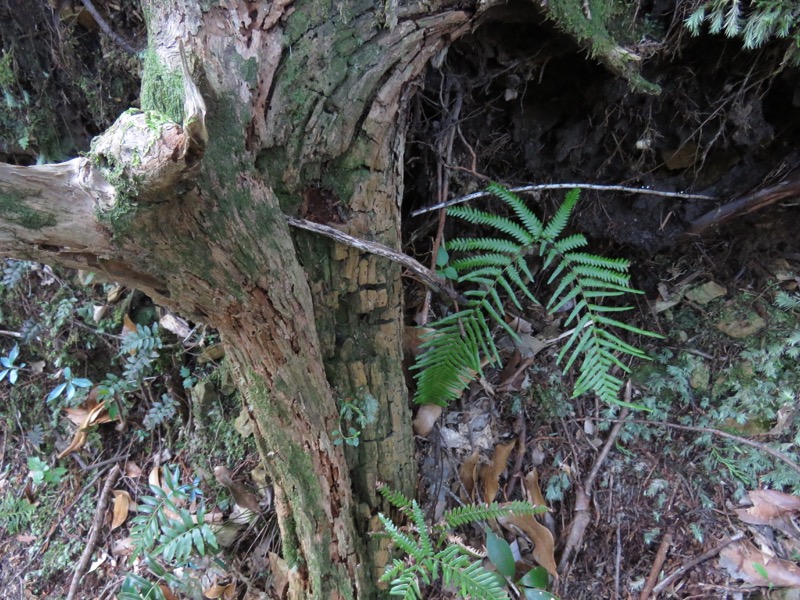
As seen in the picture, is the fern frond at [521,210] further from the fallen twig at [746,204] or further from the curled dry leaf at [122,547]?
the curled dry leaf at [122,547]

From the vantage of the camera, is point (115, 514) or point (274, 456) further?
point (115, 514)

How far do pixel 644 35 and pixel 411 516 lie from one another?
7.41 feet

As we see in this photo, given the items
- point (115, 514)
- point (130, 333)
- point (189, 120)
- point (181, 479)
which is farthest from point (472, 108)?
point (115, 514)

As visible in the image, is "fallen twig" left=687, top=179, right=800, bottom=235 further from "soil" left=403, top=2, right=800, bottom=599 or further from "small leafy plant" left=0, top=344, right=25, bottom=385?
"small leafy plant" left=0, top=344, right=25, bottom=385

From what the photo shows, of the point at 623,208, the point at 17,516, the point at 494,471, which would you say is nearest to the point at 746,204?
the point at 623,208

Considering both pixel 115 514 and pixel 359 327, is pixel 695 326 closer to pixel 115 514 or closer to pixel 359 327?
pixel 359 327

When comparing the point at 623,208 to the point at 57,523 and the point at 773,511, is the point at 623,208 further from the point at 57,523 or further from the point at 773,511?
the point at 57,523

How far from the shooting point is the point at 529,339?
272 cm

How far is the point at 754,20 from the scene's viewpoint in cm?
176

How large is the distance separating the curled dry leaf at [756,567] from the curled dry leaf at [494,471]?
1096 millimetres

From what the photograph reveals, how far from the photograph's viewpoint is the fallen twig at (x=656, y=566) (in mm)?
2311

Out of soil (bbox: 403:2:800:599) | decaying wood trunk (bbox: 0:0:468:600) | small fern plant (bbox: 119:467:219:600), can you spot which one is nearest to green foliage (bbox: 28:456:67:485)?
small fern plant (bbox: 119:467:219:600)

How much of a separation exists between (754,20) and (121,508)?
12.8 ft

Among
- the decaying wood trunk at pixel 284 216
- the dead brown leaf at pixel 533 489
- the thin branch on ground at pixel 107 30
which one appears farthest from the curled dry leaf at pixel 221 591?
the thin branch on ground at pixel 107 30
